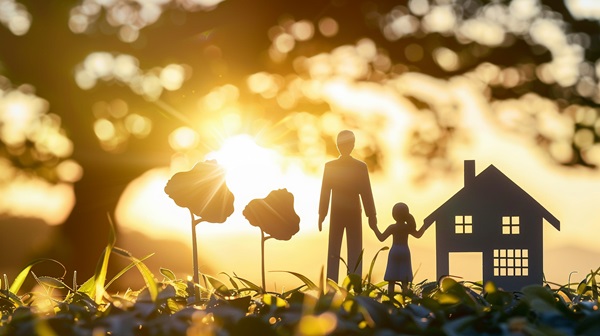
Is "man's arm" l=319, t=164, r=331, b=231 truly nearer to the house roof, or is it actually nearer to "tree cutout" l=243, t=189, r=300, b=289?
the house roof

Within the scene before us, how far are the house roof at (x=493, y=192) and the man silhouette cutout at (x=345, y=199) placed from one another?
465 mm

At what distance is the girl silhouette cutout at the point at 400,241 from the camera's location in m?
3.04

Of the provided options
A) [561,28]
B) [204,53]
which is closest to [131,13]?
[204,53]

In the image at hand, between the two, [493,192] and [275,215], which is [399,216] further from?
[493,192]

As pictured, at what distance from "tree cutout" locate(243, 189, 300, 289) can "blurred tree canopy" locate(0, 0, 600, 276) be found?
734 cm

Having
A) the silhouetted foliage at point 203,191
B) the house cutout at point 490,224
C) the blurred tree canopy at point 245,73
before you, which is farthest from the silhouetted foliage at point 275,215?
the blurred tree canopy at point 245,73

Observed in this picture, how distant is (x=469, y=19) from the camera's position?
11.2 metres

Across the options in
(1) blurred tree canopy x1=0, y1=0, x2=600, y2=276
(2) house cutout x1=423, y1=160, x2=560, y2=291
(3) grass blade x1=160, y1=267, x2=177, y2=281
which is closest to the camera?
(3) grass blade x1=160, y1=267, x2=177, y2=281

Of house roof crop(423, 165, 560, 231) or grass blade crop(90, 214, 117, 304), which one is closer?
grass blade crop(90, 214, 117, 304)

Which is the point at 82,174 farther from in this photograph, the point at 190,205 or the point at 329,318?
the point at 329,318

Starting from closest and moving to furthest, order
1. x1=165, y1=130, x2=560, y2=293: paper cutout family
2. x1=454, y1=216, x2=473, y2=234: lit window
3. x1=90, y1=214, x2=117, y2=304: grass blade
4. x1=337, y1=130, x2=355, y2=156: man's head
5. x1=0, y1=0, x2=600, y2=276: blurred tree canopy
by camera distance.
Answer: x1=90, y1=214, x2=117, y2=304: grass blade
x1=165, y1=130, x2=560, y2=293: paper cutout family
x1=337, y1=130, x2=355, y2=156: man's head
x1=454, y1=216, x2=473, y2=234: lit window
x1=0, y1=0, x2=600, y2=276: blurred tree canopy

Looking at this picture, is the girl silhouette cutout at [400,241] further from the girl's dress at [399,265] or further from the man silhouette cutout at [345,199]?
the man silhouette cutout at [345,199]

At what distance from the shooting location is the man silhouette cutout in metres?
3.98

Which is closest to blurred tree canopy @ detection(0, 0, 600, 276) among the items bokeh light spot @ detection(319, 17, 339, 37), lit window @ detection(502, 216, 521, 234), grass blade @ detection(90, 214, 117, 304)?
bokeh light spot @ detection(319, 17, 339, 37)
